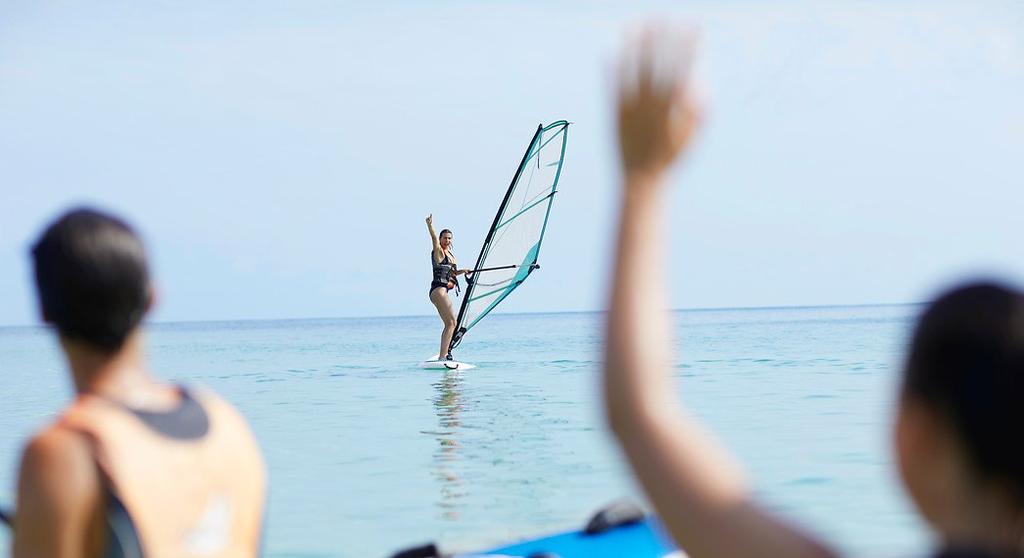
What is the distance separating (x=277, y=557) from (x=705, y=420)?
16.5 ft

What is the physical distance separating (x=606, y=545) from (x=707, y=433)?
7.17ft

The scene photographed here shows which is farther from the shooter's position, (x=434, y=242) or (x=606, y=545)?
(x=434, y=242)

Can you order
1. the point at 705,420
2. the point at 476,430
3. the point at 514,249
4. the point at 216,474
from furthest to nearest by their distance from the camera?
the point at 514,249 < the point at 705,420 < the point at 476,430 < the point at 216,474

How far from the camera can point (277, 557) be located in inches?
197

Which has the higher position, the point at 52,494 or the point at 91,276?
the point at 91,276

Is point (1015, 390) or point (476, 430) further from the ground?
point (1015, 390)

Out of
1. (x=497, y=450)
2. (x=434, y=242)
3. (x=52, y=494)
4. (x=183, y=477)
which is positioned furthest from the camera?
(x=434, y=242)

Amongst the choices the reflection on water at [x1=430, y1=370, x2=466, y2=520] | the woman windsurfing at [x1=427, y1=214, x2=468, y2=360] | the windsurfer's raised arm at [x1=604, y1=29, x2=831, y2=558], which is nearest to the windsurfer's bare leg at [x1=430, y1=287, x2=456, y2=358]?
the woman windsurfing at [x1=427, y1=214, x2=468, y2=360]

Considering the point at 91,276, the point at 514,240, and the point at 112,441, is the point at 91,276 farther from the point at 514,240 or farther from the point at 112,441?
the point at 514,240

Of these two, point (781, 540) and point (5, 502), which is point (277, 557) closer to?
point (5, 502)

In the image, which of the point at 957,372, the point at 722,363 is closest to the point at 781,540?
the point at 957,372

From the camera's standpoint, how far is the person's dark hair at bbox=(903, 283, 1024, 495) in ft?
2.69

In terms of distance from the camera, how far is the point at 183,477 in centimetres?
154

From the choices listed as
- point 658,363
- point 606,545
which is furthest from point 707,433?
point 606,545
